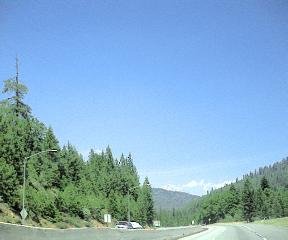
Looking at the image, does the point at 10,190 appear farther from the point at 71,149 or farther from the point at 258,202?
the point at 258,202

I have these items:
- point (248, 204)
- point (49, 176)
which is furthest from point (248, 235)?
point (248, 204)

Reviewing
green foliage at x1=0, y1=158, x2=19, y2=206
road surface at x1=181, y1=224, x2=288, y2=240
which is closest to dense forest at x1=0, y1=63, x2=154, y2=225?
green foliage at x1=0, y1=158, x2=19, y2=206

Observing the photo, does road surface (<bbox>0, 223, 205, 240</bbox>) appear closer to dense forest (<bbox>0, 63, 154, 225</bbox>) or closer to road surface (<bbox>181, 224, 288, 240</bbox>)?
road surface (<bbox>181, 224, 288, 240</bbox>)

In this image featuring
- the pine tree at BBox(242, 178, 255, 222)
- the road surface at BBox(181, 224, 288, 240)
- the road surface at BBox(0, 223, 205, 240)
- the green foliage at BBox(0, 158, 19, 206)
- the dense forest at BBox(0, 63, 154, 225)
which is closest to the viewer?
the road surface at BBox(0, 223, 205, 240)

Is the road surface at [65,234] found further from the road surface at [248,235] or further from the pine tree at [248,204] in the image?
the pine tree at [248,204]

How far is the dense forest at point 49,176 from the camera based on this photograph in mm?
69812

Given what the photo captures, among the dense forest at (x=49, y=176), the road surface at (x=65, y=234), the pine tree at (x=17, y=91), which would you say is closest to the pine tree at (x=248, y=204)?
the dense forest at (x=49, y=176)

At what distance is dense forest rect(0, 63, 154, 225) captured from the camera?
69812 mm

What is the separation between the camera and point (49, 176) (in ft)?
298

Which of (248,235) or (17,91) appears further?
(17,91)

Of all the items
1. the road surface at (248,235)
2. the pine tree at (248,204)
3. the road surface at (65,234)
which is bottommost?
the road surface at (248,235)

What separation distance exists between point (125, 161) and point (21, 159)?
9687 cm

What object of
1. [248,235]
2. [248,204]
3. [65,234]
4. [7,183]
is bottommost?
[248,235]

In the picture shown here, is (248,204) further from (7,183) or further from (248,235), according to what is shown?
(248,235)
